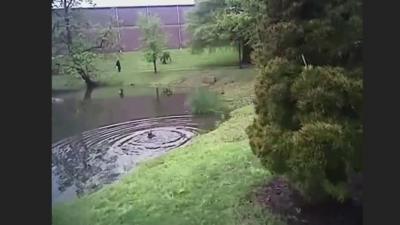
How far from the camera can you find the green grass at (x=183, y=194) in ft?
8.77

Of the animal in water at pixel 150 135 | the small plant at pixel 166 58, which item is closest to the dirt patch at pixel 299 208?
the animal in water at pixel 150 135

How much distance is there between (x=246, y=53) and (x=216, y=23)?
0.70 feet

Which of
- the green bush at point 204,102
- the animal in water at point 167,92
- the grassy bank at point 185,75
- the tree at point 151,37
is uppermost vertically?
the tree at point 151,37

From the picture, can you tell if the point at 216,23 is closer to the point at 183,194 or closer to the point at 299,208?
the point at 183,194

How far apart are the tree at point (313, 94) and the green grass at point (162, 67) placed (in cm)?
26

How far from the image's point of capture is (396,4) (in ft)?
8.82

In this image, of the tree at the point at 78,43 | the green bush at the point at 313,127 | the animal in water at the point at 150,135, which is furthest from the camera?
the animal in water at the point at 150,135

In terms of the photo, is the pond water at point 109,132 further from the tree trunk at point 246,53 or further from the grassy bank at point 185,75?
the tree trunk at point 246,53

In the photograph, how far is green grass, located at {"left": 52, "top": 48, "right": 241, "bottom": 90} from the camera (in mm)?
2738

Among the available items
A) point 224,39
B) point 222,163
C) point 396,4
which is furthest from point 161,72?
point 396,4

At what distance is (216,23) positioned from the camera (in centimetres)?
279

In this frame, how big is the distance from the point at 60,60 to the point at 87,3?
312 millimetres

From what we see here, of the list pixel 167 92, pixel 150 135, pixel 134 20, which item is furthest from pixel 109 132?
pixel 134 20

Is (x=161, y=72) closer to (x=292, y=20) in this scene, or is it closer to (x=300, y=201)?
(x=292, y=20)
